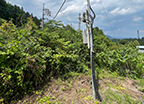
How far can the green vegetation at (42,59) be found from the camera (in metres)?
2.32

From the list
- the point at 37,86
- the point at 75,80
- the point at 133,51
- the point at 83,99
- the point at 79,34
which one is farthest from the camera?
the point at 79,34

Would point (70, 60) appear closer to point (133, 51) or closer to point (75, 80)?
point (75, 80)

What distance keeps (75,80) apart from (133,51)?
116 inches

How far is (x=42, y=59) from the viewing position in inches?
114

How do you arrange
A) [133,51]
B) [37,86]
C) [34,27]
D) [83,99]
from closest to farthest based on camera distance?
[83,99], [37,86], [34,27], [133,51]

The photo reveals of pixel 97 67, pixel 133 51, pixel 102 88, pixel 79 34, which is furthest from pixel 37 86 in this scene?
pixel 133 51

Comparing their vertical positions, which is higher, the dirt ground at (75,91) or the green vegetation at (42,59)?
the green vegetation at (42,59)

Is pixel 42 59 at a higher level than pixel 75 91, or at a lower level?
higher

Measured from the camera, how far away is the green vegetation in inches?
91.5

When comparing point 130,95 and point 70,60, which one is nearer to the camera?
point 130,95

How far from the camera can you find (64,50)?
3721 mm

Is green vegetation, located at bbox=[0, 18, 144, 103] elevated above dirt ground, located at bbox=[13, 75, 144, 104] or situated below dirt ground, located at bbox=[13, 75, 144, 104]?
above

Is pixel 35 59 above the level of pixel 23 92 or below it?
above

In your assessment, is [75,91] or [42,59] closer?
[75,91]
